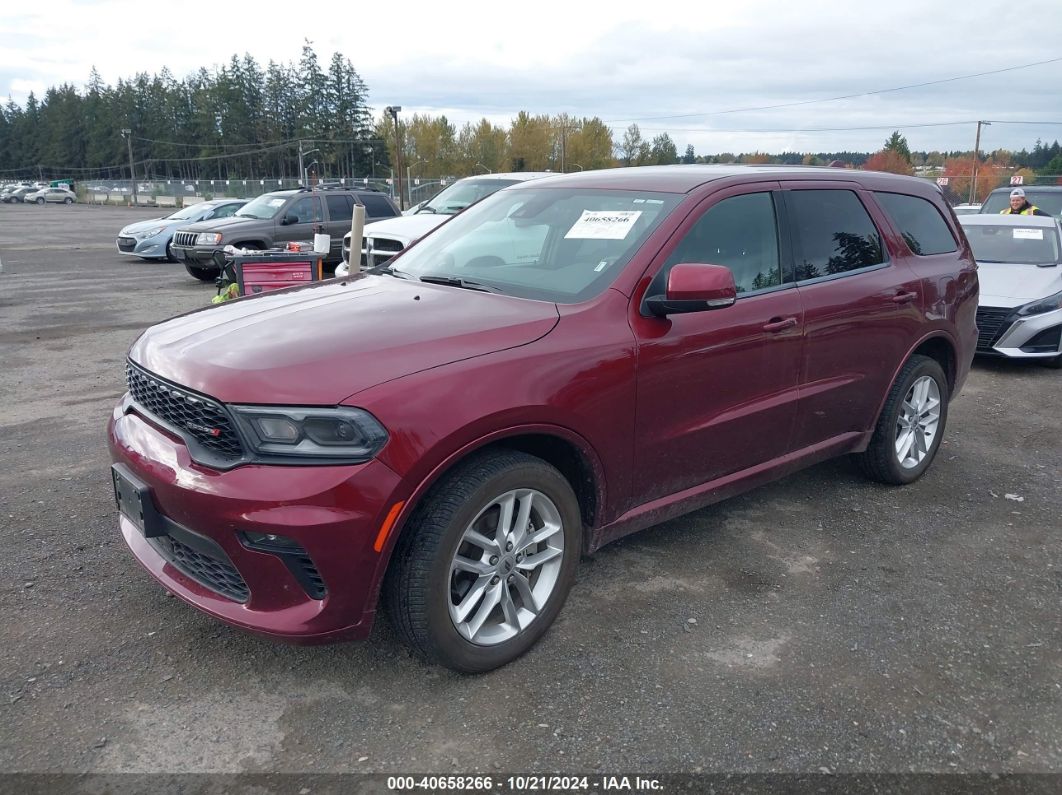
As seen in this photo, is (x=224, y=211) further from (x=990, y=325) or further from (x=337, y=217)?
(x=990, y=325)

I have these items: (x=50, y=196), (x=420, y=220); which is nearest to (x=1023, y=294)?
(x=420, y=220)

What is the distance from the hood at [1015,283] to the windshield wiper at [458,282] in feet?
21.0

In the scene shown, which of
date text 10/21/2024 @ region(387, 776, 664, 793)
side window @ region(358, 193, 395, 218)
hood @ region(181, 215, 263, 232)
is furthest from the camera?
side window @ region(358, 193, 395, 218)

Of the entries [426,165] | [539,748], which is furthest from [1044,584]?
→ [426,165]

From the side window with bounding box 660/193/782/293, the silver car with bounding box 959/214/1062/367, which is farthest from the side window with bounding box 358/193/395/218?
the side window with bounding box 660/193/782/293

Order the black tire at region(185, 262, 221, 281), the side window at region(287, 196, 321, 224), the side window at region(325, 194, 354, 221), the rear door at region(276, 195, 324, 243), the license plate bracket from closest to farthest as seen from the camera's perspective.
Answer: the license plate bracket
the black tire at region(185, 262, 221, 281)
the rear door at region(276, 195, 324, 243)
the side window at region(287, 196, 321, 224)
the side window at region(325, 194, 354, 221)

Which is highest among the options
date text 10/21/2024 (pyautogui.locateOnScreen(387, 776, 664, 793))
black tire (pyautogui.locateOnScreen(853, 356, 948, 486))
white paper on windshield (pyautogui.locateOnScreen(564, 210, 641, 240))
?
white paper on windshield (pyautogui.locateOnScreen(564, 210, 641, 240))

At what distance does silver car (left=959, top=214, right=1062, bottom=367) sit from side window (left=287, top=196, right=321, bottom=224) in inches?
426

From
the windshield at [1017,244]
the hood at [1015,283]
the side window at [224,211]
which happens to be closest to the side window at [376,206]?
the side window at [224,211]

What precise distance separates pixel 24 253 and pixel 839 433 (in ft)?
73.8

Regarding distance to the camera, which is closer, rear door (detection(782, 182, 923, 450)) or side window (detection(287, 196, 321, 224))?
rear door (detection(782, 182, 923, 450))

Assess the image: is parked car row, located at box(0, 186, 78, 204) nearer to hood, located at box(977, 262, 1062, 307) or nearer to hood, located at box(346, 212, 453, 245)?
hood, located at box(346, 212, 453, 245)

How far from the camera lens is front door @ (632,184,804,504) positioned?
136 inches

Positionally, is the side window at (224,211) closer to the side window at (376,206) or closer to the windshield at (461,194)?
the side window at (376,206)
